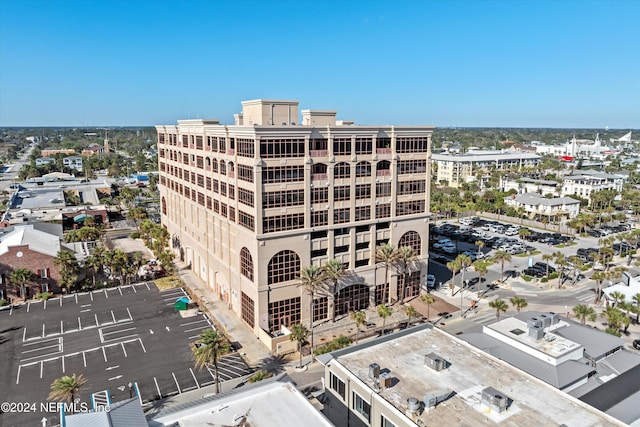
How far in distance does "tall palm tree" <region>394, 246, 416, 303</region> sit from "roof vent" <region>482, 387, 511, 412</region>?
35.5 m

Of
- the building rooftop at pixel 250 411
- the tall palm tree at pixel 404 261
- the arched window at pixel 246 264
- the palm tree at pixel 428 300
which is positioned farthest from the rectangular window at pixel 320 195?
the building rooftop at pixel 250 411

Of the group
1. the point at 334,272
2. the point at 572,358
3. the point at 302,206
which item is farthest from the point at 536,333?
the point at 302,206

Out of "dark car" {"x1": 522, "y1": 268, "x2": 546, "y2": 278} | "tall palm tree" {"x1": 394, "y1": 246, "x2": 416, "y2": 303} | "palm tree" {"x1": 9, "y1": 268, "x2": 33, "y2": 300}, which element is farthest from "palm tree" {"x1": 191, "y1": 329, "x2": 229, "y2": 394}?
"dark car" {"x1": 522, "y1": 268, "x2": 546, "y2": 278}

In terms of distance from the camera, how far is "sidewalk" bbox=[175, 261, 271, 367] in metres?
57.1

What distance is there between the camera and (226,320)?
66.8 m

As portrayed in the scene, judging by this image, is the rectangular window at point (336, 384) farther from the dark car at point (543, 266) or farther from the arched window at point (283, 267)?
the dark car at point (543, 266)

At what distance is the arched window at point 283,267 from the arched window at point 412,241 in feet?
59.2

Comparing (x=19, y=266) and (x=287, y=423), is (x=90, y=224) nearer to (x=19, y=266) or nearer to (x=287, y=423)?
Result: (x=19, y=266)

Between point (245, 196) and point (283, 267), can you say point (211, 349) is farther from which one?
point (245, 196)

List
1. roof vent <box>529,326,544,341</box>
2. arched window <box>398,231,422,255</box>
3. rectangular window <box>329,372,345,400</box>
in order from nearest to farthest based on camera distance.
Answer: rectangular window <box>329,372,345,400</box> → roof vent <box>529,326,544,341</box> → arched window <box>398,231,422,255</box>

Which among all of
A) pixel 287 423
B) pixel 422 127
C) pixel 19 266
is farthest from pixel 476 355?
pixel 19 266

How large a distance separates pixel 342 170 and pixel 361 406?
3490 centimetres

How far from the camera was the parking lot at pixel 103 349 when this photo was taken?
49.6 m

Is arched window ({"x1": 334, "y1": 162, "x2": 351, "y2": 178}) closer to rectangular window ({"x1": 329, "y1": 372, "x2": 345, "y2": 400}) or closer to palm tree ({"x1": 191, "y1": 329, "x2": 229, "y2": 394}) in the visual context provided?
palm tree ({"x1": 191, "y1": 329, "x2": 229, "y2": 394})
